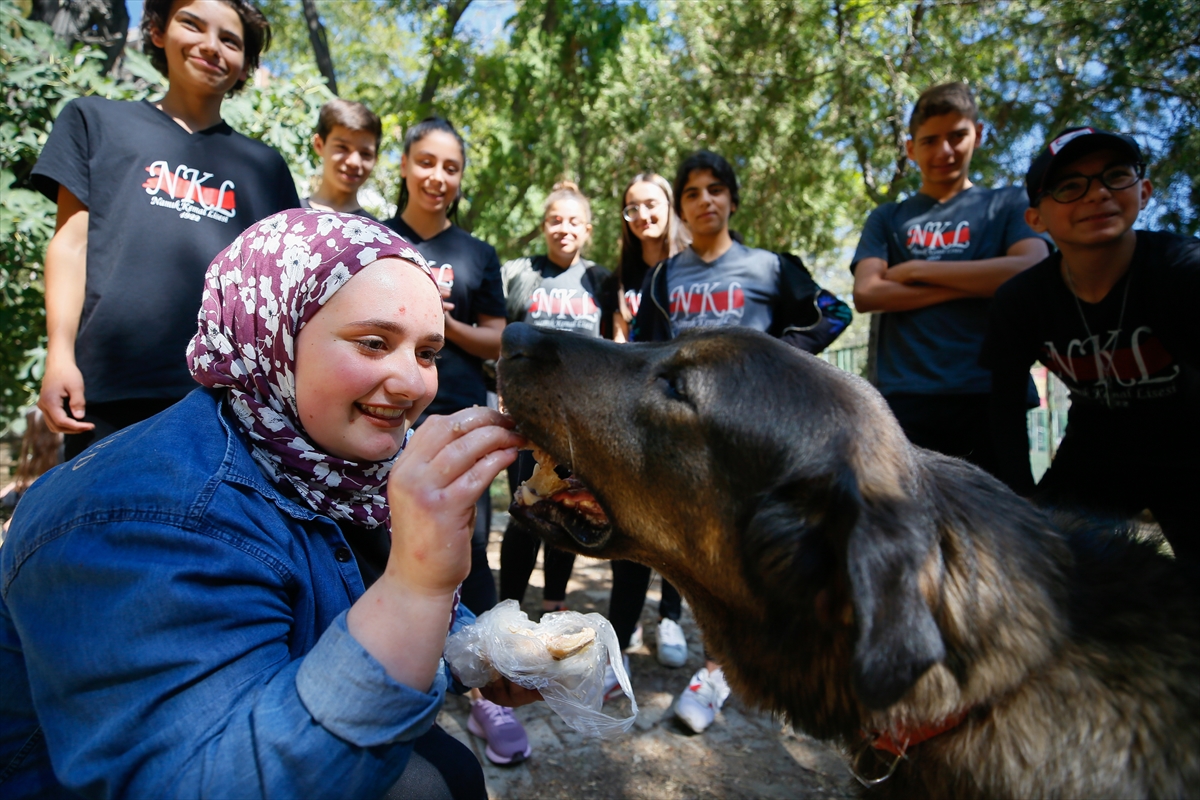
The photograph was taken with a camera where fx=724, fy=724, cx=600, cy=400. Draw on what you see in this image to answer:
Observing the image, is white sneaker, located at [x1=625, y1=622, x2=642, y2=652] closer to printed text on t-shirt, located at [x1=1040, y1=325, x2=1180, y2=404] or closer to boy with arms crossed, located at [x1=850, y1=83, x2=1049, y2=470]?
boy with arms crossed, located at [x1=850, y1=83, x2=1049, y2=470]

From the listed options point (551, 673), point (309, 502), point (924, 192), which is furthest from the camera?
point (924, 192)

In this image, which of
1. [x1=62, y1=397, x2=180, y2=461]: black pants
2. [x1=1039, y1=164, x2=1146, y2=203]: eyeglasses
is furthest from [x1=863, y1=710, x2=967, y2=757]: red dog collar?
[x1=62, y1=397, x2=180, y2=461]: black pants

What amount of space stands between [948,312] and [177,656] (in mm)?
3987

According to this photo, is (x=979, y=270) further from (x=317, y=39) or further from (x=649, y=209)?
(x=317, y=39)

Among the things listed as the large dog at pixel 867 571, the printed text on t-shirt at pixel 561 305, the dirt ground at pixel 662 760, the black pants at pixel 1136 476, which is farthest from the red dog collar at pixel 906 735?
the printed text on t-shirt at pixel 561 305

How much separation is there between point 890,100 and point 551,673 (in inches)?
534

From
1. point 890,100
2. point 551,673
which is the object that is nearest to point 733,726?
point 551,673

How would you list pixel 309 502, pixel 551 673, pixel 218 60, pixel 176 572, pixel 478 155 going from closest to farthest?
pixel 176 572, pixel 309 502, pixel 551 673, pixel 218 60, pixel 478 155

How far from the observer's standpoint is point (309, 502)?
1858 mm

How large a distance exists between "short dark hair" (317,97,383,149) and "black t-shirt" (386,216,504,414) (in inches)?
28.2

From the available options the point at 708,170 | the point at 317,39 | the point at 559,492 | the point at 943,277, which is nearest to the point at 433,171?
the point at 708,170

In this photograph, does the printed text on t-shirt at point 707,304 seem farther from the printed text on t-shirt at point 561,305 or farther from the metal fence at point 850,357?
the metal fence at point 850,357

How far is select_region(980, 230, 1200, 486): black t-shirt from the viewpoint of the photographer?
9.93 ft

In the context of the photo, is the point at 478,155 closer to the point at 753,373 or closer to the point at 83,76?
the point at 83,76
